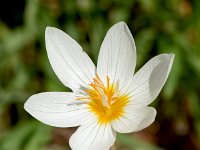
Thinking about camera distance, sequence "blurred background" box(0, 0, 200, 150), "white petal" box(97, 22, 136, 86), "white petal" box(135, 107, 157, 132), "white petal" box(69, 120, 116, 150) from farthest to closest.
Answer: "blurred background" box(0, 0, 200, 150) < "white petal" box(97, 22, 136, 86) < "white petal" box(69, 120, 116, 150) < "white petal" box(135, 107, 157, 132)

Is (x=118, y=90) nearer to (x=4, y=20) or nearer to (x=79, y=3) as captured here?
(x=79, y=3)

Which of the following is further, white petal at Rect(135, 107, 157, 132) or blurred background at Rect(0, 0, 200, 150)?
blurred background at Rect(0, 0, 200, 150)

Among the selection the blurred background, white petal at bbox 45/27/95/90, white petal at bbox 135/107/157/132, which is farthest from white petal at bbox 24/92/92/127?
the blurred background

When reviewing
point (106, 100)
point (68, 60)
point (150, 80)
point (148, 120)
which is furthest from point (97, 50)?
point (148, 120)

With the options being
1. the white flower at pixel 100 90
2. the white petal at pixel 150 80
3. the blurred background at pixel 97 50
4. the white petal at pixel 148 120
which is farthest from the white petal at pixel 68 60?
the blurred background at pixel 97 50

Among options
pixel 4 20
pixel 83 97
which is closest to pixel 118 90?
pixel 83 97

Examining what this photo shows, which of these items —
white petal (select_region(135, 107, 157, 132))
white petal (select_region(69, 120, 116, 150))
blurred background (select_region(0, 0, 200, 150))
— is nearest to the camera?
white petal (select_region(135, 107, 157, 132))

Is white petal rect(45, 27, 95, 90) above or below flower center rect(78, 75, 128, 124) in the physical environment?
above

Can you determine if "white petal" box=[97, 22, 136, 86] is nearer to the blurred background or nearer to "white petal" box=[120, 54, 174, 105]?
"white petal" box=[120, 54, 174, 105]
